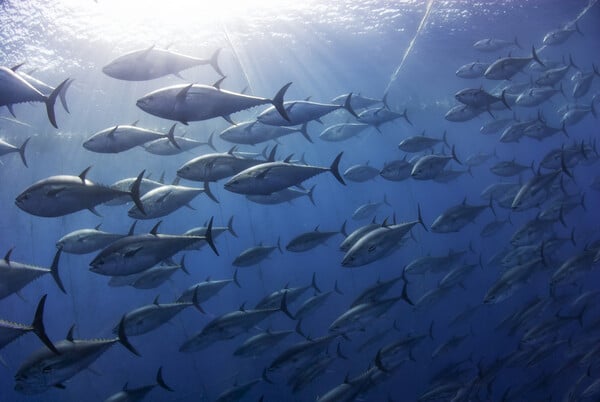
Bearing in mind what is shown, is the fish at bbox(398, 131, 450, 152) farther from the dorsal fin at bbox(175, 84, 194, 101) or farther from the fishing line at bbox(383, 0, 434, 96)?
the dorsal fin at bbox(175, 84, 194, 101)

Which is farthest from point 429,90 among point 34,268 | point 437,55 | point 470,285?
point 34,268

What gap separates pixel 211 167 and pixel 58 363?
2241 millimetres

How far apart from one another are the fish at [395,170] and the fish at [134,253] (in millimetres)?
4114

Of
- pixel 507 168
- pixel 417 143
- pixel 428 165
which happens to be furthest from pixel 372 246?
pixel 507 168

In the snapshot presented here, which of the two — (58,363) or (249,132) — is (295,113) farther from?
(58,363)

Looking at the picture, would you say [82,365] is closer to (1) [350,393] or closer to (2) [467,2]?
(1) [350,393]

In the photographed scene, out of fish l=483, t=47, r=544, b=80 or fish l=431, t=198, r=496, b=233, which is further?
fish l=431, t=198, r=496, b=233

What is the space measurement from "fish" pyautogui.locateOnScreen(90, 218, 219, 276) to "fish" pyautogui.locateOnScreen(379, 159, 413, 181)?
13.5 ft

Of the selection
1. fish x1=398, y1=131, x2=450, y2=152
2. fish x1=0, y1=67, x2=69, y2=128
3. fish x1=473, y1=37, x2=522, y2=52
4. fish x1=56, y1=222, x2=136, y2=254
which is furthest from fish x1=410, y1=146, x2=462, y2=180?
fish x1=0, y1=67, x2=69, y2=128

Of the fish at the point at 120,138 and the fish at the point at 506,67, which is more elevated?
the fish at the point at 120,138

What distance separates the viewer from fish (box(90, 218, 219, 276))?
3486 mm

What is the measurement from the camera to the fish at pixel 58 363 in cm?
337

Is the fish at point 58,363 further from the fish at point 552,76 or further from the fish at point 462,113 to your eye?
the fish at point 552,76

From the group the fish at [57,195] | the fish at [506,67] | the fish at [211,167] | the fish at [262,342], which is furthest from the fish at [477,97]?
the fish at [57,195]
